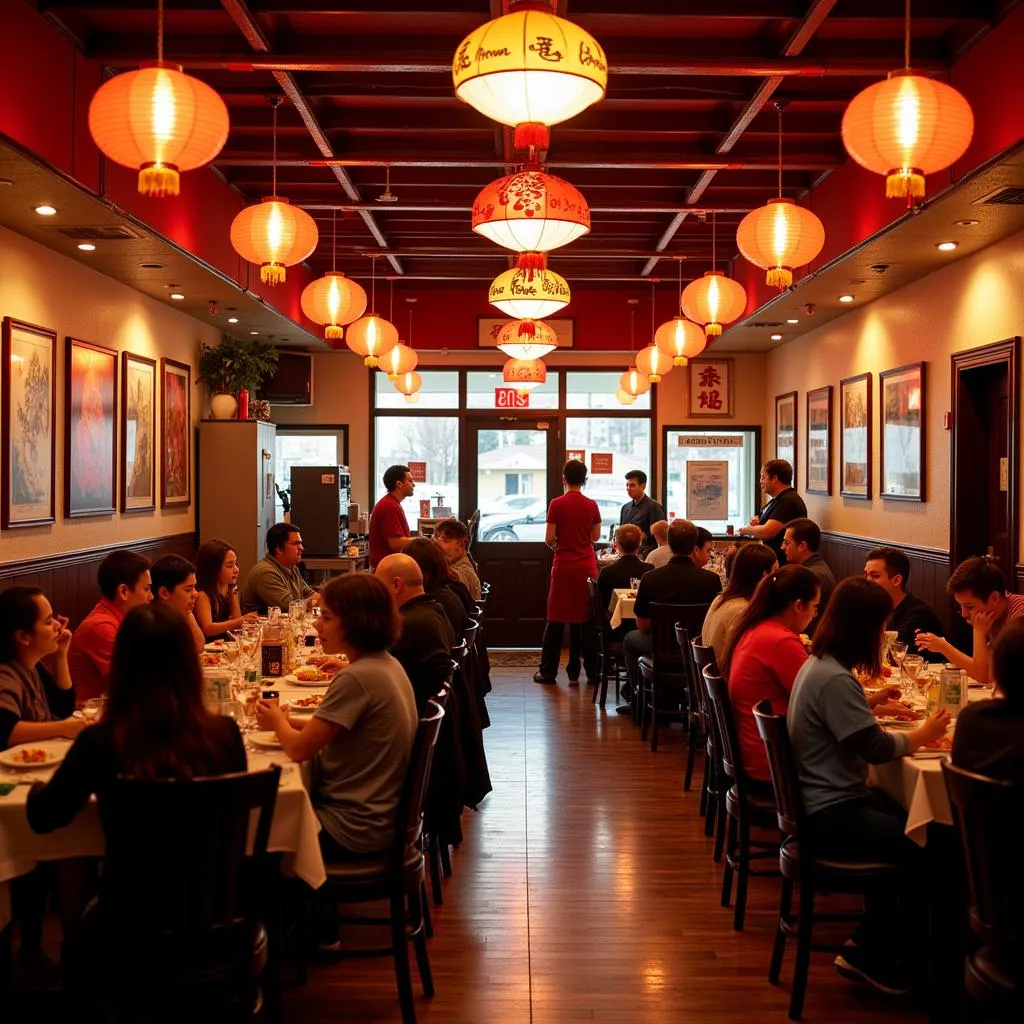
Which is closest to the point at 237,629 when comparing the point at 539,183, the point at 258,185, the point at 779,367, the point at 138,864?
the point at 539,183

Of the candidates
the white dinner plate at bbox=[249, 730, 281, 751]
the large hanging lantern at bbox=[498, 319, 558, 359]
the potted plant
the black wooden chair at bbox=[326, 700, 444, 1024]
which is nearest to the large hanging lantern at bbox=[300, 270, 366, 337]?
the large hanging lantern at bbox=[498, 319, 558, 359]

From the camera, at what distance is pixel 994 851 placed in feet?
8.74

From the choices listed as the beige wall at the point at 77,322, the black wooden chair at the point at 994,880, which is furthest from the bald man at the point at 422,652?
the beige wall at the point at 77,322

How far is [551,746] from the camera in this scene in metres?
7.49

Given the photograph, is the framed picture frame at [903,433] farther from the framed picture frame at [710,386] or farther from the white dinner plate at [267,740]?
the white dinner plate at [267,740]

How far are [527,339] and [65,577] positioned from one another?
12.0 ft

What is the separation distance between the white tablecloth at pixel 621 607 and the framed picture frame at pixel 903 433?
222cm

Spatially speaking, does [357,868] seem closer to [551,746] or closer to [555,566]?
[551,746]

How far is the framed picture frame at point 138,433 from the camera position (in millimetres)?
8805

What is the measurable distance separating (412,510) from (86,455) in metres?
5.80

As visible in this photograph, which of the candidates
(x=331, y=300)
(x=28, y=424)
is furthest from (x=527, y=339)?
(x=28, y=424)

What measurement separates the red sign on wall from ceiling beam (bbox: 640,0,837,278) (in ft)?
13.0

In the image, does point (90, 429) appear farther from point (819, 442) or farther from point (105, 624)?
point (819, 442)

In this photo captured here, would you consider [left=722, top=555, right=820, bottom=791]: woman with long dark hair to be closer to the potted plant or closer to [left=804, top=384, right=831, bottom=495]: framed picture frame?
[left=804, top=384, right=831, bottom=495]: framed picture frame
